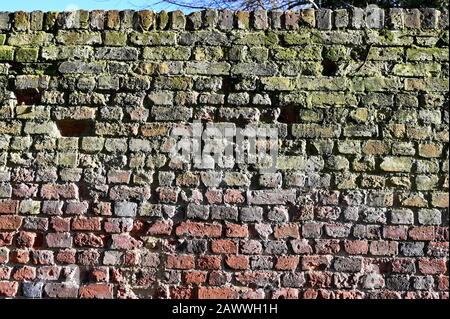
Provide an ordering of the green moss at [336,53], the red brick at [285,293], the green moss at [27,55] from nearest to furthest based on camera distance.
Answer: the red brick at [285,293], the green moss at [336,53], the green moss at [27,55]

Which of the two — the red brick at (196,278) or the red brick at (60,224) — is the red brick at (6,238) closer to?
the red brick at (60,224)

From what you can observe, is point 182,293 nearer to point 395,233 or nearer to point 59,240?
point 59,240

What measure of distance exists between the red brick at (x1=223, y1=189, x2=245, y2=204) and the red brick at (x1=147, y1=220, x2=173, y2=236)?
0.34m

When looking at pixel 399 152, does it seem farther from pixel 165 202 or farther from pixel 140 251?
pixel 140 251

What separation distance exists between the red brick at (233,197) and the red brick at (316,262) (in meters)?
0.48

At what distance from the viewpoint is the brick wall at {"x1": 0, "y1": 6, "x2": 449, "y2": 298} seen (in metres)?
3.19

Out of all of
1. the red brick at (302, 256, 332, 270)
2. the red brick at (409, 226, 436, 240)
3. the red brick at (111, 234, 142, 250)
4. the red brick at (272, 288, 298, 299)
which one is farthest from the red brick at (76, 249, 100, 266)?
the red brick at (409, 226, 436, 240)

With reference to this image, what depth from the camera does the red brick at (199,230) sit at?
10.6 ft

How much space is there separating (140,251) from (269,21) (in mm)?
1564

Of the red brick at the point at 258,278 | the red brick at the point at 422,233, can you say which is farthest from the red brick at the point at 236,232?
the red brick at the point at 422,233

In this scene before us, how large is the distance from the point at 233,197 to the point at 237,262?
366 mm
